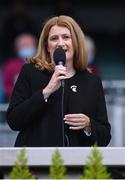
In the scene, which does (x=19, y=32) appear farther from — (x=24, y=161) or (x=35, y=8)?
(x=24, y=161)

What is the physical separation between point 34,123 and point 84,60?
618 millimetres

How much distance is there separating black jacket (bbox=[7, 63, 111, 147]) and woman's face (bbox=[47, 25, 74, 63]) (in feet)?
0.58

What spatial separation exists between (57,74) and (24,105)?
380mm

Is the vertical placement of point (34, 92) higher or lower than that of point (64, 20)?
lower

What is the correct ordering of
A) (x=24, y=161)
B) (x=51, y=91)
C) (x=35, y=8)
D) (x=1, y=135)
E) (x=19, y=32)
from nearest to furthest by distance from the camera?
(x=24, y=161) < (x=51, y=91) < (x=1, y=135) < (x=19, y=32) < (x=35, y=8)

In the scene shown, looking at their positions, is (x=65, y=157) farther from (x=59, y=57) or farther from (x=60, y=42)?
(x=60, y=42)

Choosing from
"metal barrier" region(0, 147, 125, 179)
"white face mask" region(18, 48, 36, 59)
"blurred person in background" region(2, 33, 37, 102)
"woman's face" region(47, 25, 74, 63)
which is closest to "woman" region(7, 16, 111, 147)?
"woman's face" region(47, 25, 74, 63)

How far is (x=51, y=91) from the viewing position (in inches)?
246

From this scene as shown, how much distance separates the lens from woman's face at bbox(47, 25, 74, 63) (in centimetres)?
650

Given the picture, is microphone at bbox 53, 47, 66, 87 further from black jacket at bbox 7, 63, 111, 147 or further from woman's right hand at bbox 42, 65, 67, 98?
black jacket at bbox 7, 63, 111, 147

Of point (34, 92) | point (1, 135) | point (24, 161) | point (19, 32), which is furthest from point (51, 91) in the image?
point (19, 32)

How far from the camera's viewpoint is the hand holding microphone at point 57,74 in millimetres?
6102

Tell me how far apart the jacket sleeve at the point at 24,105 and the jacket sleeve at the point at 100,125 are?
1.38 feet

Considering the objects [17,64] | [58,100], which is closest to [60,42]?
[58,100]
